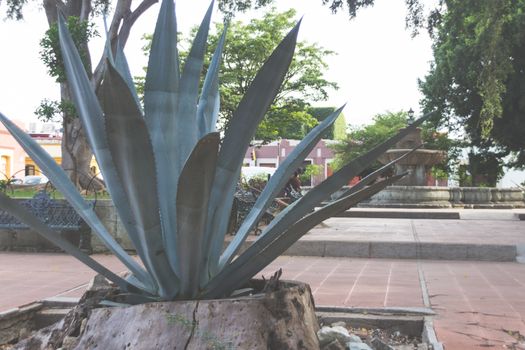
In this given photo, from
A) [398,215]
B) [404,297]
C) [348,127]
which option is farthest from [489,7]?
[348,127]

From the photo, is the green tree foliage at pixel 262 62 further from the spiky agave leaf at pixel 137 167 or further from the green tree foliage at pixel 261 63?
the spiky agave leaf at pixel 137 167

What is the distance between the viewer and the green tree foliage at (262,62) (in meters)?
24.1

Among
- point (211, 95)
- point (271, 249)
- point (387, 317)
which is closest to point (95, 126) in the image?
point (211, 95)

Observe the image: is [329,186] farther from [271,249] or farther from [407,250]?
[407,250]

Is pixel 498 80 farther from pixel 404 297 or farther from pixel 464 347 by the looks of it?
pixel 464 347

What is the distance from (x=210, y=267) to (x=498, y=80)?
27.1 feet

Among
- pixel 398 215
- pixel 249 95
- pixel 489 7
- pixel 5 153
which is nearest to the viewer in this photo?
pixel 249 95

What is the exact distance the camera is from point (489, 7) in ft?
28.3

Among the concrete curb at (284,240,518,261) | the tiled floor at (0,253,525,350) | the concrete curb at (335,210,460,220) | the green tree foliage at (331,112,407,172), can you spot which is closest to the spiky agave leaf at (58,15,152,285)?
the tiled floor at (0,253,525,350)

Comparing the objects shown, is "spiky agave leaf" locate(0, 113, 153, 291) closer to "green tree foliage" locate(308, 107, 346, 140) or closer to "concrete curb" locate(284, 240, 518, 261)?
"concrete curb" locate(284, 240, 518, 261)

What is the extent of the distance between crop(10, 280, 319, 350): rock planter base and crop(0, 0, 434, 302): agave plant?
0.16 metres

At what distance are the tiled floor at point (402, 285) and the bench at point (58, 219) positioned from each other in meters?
0.34

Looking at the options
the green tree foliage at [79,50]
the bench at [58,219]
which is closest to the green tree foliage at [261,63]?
the green tree foliage at [79,50]

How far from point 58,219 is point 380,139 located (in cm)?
3573
